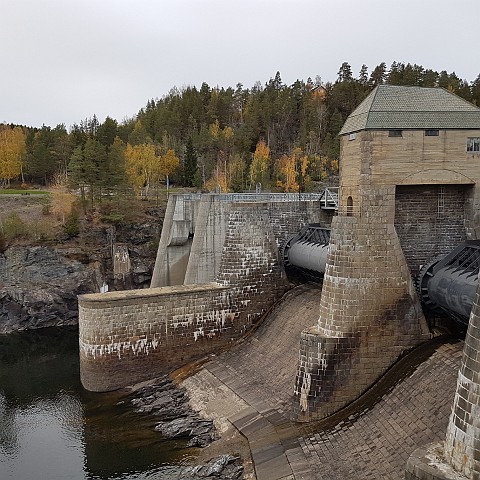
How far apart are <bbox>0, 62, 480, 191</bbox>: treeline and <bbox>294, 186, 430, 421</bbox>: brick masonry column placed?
29.4m

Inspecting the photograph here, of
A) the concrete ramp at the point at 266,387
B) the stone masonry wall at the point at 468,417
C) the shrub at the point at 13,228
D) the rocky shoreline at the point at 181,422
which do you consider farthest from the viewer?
the shrub at the point at 13,228

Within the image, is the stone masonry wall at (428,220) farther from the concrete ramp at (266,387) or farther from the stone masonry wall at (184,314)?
the stone masonry wall at (184,314)

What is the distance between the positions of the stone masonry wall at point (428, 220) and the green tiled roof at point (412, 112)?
2.27 metres

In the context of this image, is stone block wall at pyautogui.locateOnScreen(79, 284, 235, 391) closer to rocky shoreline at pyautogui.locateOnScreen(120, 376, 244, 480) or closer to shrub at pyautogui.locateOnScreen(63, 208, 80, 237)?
rocky shoreline at pyautogui.locateOnScreen(120, 376, 244, 480)

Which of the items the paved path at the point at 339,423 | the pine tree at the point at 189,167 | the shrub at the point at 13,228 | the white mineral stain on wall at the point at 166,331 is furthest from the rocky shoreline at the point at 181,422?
the pine tree at the point at 189,167

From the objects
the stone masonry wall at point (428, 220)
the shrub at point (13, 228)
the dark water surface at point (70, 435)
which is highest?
the stone masonry wall at point (428, 220)

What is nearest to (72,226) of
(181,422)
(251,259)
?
(251,259)

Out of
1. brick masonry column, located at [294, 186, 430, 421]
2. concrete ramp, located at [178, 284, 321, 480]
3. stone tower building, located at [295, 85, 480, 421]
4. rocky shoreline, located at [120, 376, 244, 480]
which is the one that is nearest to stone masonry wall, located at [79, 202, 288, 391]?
concrete ramp, located at [178, 284, 321, 480]

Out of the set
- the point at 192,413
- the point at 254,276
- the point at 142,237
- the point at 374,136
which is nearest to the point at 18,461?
the point at 192,413

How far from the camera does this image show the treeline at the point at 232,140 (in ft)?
173

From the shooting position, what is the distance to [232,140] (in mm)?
61594

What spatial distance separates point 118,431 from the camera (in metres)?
19.0

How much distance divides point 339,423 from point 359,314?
349cm

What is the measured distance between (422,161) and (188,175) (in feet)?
137
